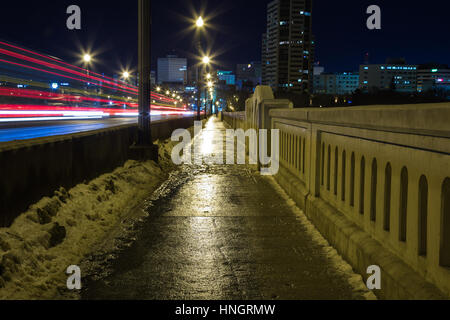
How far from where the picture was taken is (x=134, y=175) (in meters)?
10.6

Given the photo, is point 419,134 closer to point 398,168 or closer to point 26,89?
point 398,168

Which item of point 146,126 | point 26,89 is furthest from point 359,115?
point 26,89

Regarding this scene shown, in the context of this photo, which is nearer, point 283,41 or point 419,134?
point 419,134

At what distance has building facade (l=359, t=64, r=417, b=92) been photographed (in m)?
83.5

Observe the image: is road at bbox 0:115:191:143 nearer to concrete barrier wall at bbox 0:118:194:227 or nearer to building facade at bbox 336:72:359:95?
concrete barrier wall at bbox 0:118:194:227

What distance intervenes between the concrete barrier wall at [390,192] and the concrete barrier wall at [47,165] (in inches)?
144

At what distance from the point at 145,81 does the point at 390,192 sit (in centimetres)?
1022

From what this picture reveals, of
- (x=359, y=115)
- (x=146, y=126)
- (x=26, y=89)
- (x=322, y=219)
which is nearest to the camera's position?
(x=359, y=115)

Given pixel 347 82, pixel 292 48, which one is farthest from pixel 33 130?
pixel 347 82

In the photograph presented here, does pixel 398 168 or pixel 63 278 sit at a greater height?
pixel 398 168

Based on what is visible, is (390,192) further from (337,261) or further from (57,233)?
(57,233)

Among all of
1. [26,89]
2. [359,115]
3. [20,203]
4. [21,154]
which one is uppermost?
[26,89]

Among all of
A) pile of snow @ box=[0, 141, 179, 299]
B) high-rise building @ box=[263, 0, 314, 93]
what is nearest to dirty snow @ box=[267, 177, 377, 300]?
pile of snow @ box=[0, 141, 179, 299]

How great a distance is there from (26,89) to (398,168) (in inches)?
1194
